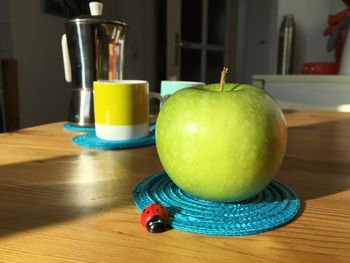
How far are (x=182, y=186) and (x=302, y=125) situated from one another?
1.95 ft

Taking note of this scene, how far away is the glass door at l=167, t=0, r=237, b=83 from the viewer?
243 centimetres

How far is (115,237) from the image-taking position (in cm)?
28

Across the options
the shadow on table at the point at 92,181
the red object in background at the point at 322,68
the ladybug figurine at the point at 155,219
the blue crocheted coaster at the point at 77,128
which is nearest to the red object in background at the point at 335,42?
the red object in background at the point at 322,68

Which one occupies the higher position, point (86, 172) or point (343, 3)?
point (343, 3)

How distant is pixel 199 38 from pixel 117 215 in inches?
102

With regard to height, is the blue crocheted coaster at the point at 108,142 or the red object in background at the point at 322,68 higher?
the red object in background at the point at 322,68

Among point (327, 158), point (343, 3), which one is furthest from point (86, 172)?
point (343, 3)

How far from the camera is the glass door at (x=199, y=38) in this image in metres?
2.43

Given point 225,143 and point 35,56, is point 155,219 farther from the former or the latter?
point 35,56

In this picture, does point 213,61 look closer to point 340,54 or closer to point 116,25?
point 340,54

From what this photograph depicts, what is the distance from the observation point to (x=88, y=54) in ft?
2.58

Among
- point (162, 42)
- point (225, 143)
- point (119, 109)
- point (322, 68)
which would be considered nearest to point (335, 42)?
point (322, 68)

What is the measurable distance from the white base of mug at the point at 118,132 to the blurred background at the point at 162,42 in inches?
Result: 44.4

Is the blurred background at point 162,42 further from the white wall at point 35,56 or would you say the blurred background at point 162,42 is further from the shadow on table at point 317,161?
the shadow on table at point 317,161
